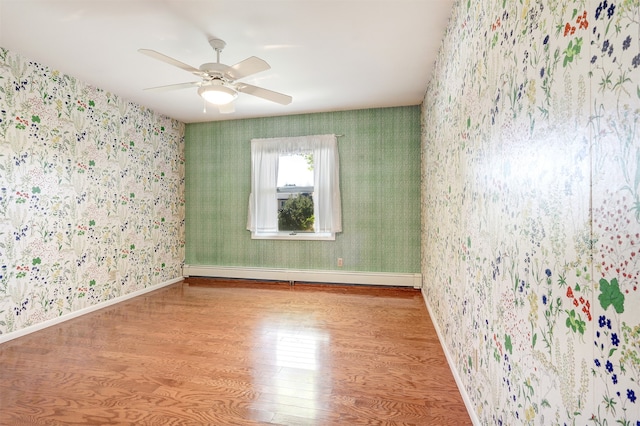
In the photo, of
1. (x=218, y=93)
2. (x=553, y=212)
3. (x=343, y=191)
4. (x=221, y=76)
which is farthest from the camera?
(x=343, y=191)

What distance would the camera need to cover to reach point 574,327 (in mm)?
757

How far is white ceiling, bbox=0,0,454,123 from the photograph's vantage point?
2.17 metres

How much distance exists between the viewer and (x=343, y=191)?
447 centimetres

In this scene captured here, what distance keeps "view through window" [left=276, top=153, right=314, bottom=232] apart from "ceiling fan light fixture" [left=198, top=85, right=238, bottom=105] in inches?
79.1

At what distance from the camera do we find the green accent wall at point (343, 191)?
4.30 m

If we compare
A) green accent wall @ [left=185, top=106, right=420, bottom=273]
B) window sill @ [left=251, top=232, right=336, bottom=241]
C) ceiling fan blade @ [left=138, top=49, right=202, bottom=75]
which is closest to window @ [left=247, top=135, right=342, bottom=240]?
window sill @ [left=251, top=232, right=336, bottom=241]

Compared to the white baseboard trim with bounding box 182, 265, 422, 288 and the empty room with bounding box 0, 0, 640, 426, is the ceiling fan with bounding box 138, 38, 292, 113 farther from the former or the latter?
the white baseboard trim with bounding box 182, 265, 422, 288

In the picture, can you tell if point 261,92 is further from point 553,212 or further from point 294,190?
point 553,212

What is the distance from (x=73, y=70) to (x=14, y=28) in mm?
706

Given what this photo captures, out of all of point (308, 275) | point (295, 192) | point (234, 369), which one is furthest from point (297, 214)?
point (234, 369)

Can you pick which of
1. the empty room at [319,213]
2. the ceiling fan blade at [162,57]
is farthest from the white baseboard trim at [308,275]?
the ceiling fan blade at [162,57]

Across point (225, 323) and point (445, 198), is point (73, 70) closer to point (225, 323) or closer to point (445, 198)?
point (225, 323)

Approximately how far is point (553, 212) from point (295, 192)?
12.9 feet

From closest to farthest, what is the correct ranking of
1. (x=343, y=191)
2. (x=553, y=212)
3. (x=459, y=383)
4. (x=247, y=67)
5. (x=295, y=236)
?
(x=553, y=212) < (x=459, y=383) < (x=247, y=67) < (x=343, y=191) < (x=295, y=236)
